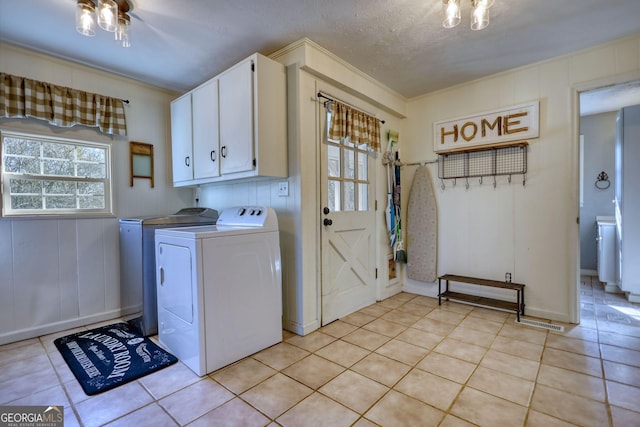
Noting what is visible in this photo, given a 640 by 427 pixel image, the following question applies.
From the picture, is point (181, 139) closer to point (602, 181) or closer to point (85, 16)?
point (85, 16)

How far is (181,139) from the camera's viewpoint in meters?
3.09

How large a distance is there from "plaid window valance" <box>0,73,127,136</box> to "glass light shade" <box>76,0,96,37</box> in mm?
1067

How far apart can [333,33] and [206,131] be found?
1.40 m

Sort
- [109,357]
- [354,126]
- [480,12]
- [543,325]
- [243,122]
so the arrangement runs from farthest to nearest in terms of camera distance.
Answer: [354,126], [543,325], [243,122], [109,357], [480,12]

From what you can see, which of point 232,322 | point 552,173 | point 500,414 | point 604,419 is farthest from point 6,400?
point 552,173

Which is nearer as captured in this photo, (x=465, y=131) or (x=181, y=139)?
(x=181, y=139)

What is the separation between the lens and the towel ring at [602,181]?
4270 millimetres

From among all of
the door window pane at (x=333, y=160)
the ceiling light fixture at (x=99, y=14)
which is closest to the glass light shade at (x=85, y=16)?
the ceiling light fixture at (x=99, y=14)

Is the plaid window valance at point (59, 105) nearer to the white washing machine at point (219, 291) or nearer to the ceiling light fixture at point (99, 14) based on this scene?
the ceiling light fixture at point (99, 14)

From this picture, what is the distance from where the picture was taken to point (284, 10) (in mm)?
2010

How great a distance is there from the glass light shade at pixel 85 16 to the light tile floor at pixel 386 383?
7.19 feet

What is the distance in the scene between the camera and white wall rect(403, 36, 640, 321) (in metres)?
2.65

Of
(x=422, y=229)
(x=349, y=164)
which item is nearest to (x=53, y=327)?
(x=349, y=164)

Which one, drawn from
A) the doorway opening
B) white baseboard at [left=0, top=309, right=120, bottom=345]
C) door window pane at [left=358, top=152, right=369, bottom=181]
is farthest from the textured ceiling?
white baseboard at [left=0, top=309, right=120, bottom=345]
